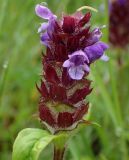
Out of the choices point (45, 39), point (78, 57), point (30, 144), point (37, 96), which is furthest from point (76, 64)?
point (37, 96)

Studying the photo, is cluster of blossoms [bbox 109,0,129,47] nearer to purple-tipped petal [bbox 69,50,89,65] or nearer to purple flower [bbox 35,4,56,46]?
purple flower [bbox 35,4,56,46]

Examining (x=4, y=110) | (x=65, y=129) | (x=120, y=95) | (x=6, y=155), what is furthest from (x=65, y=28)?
(x=120, y=95)

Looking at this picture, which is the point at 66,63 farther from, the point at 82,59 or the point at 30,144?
the point at 30,144

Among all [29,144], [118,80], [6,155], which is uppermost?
[118,80]

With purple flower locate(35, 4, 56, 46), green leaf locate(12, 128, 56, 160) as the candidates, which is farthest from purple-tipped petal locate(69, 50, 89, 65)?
green leaf locate(12, 128, 56, 160)

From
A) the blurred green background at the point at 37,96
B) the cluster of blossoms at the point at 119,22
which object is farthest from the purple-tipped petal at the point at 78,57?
the cluster of blossoms at the point at 119,22

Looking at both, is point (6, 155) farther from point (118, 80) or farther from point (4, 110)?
point (118, 80)
